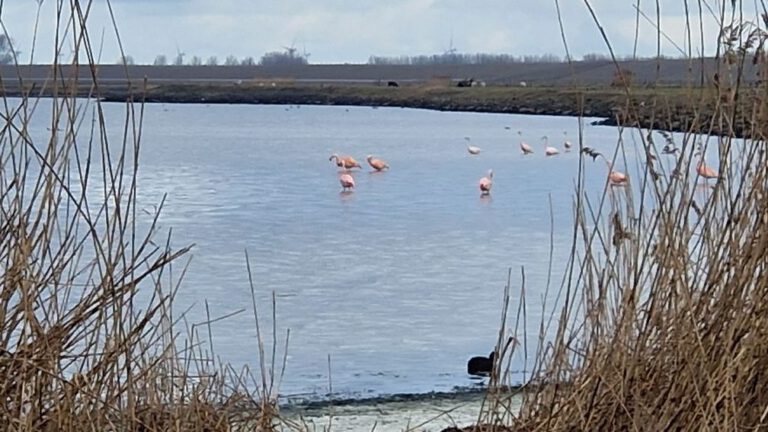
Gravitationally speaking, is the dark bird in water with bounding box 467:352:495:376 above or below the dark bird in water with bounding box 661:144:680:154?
below

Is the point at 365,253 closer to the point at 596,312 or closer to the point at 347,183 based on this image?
the point at 347,183

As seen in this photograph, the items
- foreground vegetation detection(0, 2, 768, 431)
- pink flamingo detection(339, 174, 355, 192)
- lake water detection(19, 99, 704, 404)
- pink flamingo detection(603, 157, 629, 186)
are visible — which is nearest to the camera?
foreground vegetation detection(0, 2, 768, 431)

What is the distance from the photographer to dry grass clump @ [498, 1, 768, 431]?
2.62 m

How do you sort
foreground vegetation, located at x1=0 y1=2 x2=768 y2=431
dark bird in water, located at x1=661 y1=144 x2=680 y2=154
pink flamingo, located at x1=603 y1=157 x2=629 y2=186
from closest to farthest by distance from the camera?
foreground vegetation, located at x1=0 y1=2 x2=768 y2=431 → dark bird in water, located at x1=661 y1=144 x2=680 y2=154 → pink flamingo, located at x1=603 y1=157 x2=629 y2=186

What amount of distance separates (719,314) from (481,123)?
30969 millimetres

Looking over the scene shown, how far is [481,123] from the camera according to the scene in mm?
33500

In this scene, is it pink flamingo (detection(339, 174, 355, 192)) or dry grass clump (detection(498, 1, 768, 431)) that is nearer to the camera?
dry grass clump (detection(498, 1, 768, 431))

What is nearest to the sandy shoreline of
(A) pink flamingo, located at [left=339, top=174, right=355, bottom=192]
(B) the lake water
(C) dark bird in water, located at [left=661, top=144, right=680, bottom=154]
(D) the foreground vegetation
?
(B) the lake water

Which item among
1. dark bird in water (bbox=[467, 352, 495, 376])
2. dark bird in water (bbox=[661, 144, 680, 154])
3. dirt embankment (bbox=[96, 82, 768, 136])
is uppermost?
dark bird in water (bbox=[661, 144, 680, 154])

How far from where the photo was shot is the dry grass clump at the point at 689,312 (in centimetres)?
262

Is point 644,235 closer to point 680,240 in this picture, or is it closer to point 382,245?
point 680,240

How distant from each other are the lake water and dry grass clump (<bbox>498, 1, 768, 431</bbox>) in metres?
2.33

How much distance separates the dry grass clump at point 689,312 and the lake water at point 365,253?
7.63ft

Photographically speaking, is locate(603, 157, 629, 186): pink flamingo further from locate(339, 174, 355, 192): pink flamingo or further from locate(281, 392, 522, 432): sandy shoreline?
locate(339, 174, 355, 192): pink flamingo
